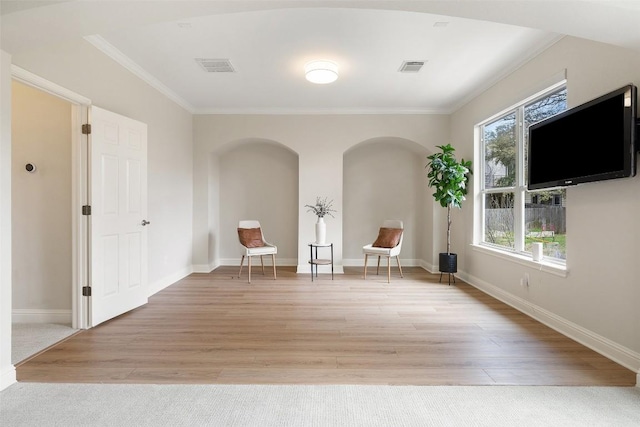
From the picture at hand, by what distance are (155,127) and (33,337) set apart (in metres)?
2.75

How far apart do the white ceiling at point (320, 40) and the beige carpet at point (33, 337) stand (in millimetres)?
2216

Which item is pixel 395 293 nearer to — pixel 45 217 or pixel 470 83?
pixel 470 83

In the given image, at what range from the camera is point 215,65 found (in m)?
3.93

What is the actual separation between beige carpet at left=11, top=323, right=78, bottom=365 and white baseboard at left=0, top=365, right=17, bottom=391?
34 centimetres

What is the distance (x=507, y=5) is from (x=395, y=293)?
11.1ft

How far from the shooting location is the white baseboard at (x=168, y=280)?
14.6 ft

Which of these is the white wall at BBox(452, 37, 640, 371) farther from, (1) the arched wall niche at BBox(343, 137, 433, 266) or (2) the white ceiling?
(1) the arched wall niche at BBox(343, 137, 433, 266)

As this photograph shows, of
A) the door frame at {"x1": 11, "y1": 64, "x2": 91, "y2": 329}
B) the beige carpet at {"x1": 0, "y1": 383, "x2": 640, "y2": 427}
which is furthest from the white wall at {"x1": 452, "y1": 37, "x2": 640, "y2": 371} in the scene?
the door frame at {"x1": 11, "y1": 64, "x2": 91, "y2": 329}

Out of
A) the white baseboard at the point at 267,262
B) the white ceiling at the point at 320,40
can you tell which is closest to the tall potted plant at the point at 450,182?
the white ceiling at the point at 320,40

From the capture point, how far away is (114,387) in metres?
2.13

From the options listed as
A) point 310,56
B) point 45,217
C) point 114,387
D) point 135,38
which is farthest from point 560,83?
point 45,217

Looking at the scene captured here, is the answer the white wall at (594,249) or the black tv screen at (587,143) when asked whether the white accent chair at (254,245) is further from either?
the black tv screen at (587,143)

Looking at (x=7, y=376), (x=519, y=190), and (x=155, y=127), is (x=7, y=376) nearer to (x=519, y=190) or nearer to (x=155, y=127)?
(x=155, y=127)

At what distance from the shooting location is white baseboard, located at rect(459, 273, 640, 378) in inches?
94.0
